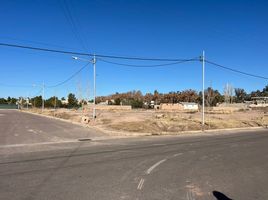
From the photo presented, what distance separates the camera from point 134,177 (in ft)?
31.6

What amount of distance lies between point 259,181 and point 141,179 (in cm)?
309

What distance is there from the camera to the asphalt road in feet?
25.3

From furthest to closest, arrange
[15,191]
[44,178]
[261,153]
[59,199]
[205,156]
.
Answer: [261,153] → [205,156] → [44,178] → [15,191] → [59,199]

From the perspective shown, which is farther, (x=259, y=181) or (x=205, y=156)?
(x=205, y=156)

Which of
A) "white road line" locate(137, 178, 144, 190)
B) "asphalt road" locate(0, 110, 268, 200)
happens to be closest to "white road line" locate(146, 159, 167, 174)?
"asphalt road" locate(0, 110, 268, 200)

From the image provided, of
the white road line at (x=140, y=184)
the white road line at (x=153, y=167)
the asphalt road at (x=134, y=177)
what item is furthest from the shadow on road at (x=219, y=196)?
the white road line at (x=153, y=167)

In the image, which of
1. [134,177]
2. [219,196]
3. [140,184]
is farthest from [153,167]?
[219,196]

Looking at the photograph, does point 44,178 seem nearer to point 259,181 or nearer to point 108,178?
point 108,178

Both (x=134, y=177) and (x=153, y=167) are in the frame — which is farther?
(x=153, y=167)

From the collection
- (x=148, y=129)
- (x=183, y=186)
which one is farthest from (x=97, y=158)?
(x=148, y=129)

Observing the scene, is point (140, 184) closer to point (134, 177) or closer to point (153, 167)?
point (134, 177)

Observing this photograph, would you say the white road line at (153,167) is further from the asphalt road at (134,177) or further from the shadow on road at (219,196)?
the shadow on road at (219,196)

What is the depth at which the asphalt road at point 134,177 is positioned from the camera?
7.71m

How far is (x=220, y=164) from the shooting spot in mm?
12266
